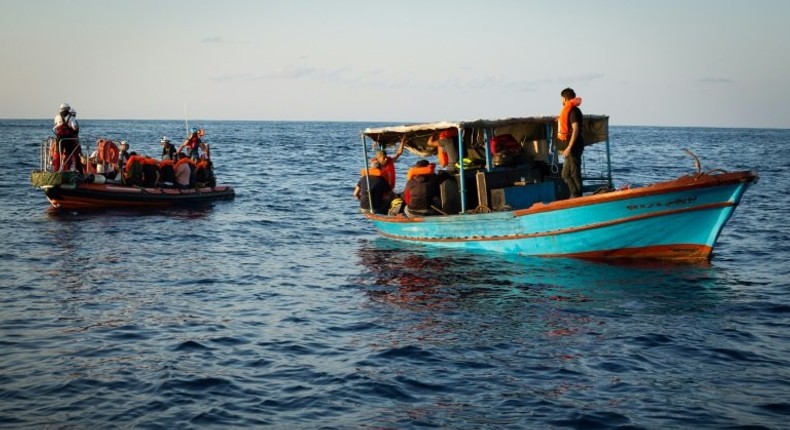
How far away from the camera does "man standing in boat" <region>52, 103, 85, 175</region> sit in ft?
72.9

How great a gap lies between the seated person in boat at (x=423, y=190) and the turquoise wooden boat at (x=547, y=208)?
0.23 metres

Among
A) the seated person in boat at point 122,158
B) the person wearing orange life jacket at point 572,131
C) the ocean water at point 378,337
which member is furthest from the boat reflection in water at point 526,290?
the seated person in boat at point 122,158

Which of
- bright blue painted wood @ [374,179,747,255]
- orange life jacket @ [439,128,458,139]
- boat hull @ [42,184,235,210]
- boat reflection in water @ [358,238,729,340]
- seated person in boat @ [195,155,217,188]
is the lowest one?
boat reflection in water @ [358,238,729,340]

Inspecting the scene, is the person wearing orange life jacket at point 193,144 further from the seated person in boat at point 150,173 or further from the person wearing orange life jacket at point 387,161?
the person wearing orange life jacket at point 387,161

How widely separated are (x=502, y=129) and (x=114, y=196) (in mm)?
12274

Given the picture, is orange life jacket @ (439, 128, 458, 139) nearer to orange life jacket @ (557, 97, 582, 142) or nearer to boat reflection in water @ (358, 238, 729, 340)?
boat reflection in water @ (358, 238, 729, 340)

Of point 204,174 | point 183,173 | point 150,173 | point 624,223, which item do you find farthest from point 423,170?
point 204,174

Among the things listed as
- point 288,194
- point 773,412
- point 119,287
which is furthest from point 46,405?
point 288,194

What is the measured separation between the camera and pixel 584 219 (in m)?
14.9

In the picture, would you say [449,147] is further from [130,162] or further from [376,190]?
[130,162]

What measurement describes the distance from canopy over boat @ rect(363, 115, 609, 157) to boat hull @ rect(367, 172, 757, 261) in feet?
6.40

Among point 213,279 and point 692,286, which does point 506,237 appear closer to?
point 692,286

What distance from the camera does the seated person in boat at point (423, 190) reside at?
17.2 metres

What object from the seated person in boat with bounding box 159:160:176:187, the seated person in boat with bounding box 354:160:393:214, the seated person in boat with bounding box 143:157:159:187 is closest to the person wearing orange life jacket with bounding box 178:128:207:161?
the seated person in boat with bounding box 159:160:176:187
